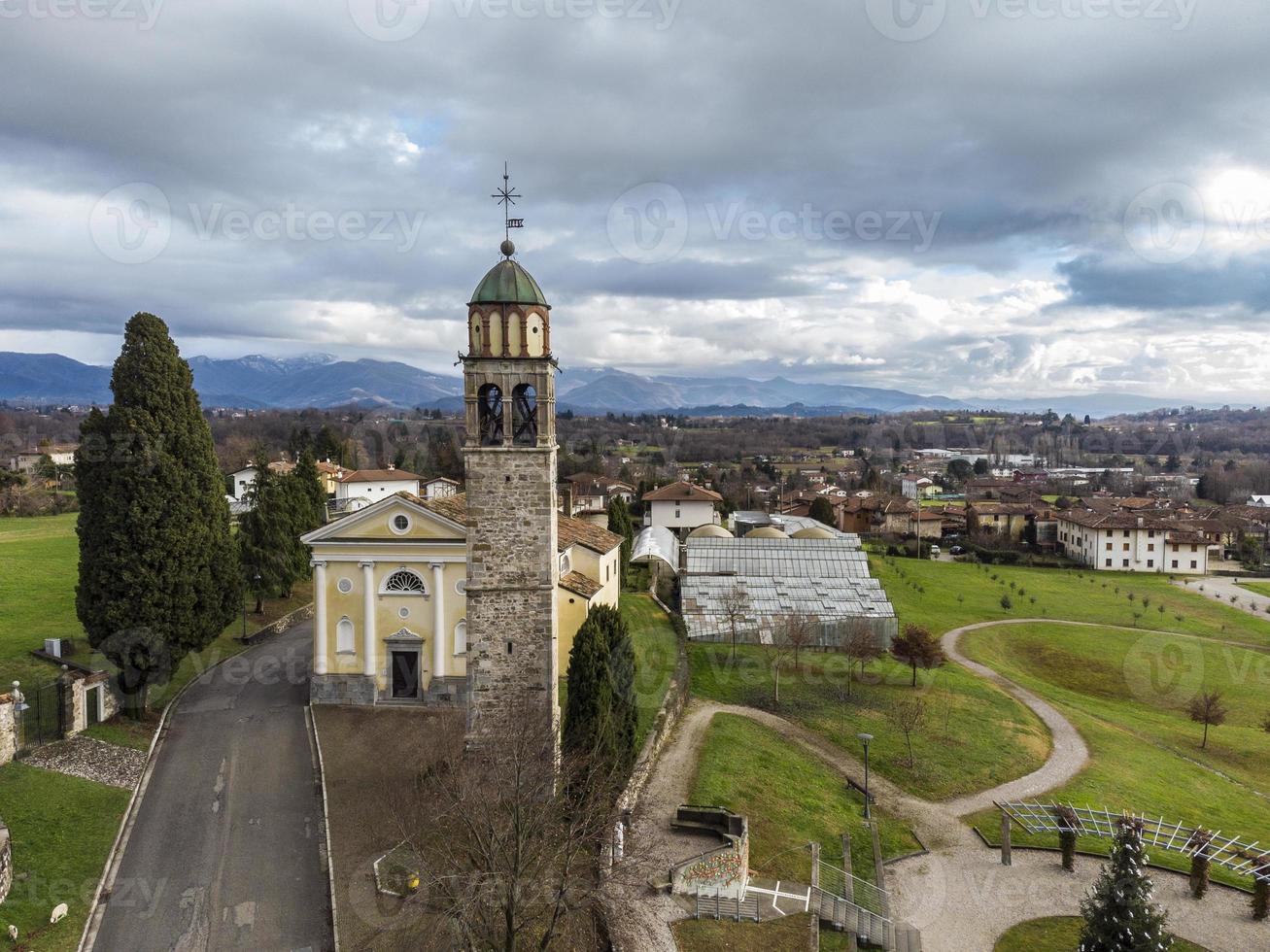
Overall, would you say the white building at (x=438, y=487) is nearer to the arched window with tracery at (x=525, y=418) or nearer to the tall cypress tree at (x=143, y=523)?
the tall cypress tree at (x=143, y=523)

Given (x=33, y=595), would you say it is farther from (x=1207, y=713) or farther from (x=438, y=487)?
(x=1207, y=713)

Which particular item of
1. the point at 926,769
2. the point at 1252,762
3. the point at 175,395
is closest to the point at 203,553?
the point at 175,395

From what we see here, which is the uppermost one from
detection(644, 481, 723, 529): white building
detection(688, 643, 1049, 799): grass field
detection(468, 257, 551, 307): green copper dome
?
detection(468, 257, 551, 307): green copper dome

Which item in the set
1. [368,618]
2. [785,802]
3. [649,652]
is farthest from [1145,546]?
[368,618]

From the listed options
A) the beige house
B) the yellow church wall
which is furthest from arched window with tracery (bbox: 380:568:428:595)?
the yellow church wall

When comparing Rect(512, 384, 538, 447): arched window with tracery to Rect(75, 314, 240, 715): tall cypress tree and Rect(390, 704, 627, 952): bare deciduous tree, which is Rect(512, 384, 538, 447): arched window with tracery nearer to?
Rect(390, 704, 627, 952): bare deciduous tree
